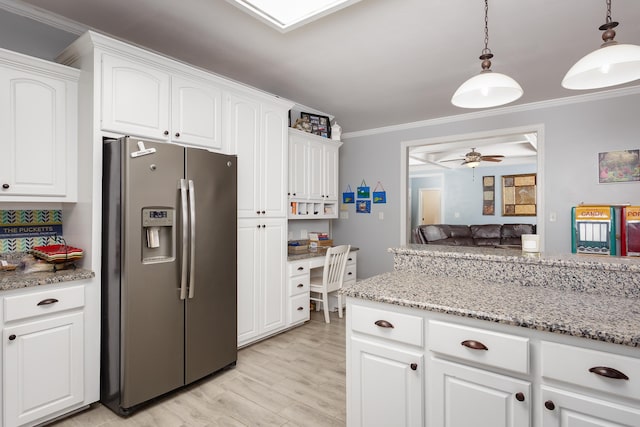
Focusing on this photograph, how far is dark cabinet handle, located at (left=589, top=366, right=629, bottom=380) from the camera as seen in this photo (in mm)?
1057

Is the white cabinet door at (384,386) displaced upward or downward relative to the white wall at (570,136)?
downward

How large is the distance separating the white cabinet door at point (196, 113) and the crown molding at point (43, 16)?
758 millimetres

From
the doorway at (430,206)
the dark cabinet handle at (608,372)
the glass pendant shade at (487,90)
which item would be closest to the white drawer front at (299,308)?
the glass pendant shade at (487,90)

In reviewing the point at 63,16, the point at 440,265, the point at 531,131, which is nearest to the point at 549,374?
the point at 440,265

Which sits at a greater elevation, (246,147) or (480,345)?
(246,147)

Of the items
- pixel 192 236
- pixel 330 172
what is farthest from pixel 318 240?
pixel 192 236

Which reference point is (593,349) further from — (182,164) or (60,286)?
(60,286)

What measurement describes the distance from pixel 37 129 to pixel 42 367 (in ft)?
4.56

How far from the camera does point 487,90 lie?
5.74 ft

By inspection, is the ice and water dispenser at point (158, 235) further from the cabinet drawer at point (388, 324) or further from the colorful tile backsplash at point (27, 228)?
the cabinet drawer at point (388, 324)

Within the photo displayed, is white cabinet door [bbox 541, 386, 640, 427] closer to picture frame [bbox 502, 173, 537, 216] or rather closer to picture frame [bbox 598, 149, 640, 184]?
picture frame [bbox 598, 149, 640, 184]

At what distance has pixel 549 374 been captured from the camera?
46.1 inches

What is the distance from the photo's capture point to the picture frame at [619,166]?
349 centimetres

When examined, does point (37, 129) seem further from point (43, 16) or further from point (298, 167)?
point (298, 167)
